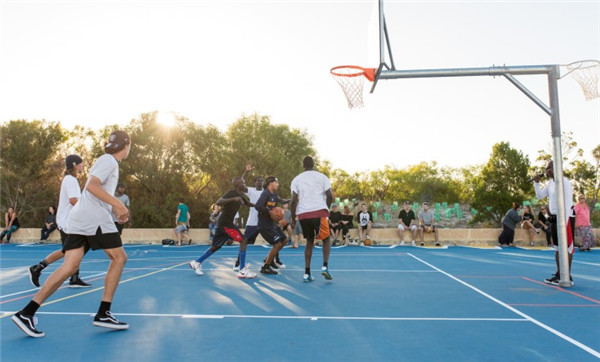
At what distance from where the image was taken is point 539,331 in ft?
13.5

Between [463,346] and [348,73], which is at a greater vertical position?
[348,73]

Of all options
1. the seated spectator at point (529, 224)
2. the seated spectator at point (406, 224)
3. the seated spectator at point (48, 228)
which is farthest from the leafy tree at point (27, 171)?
the seated spectator at point (529, 224)

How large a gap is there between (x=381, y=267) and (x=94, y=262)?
7349 millimetres

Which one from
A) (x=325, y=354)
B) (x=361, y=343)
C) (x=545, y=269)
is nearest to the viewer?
(x=325, y=354)

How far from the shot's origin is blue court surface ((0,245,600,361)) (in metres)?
3.52

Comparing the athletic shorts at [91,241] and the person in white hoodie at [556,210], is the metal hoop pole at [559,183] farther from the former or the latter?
the athletic shorts at [91,241]

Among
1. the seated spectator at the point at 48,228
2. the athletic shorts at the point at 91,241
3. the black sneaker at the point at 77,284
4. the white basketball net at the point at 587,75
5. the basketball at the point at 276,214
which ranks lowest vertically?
the black sneaker at the point at 77,284

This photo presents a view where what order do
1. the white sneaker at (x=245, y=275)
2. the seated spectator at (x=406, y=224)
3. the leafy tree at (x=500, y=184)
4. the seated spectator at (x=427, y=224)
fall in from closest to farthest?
the white sneaker at (x=245, y=275)
the seated spectator at (x=427, y=224)
the seated spectator at (x=406, y=224)
the leafy tree at (x=500, y=184)

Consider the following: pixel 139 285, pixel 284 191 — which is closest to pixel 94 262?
pixel 139 285

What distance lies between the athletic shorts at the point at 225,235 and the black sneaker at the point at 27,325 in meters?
4.32

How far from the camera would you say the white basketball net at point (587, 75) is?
7293mm

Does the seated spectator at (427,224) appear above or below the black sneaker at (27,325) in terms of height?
above

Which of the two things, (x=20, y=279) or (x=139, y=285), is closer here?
(x=139, y=285)

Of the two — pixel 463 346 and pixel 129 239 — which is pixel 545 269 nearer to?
pixel 463 346
